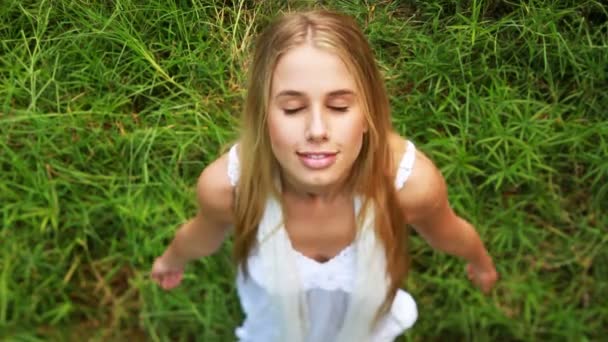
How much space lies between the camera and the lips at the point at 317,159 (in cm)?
150

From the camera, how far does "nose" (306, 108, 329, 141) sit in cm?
147

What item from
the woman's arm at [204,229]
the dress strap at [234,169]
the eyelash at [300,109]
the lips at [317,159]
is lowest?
the woman's arm at [204,229]

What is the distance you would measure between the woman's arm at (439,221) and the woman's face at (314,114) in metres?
0.23

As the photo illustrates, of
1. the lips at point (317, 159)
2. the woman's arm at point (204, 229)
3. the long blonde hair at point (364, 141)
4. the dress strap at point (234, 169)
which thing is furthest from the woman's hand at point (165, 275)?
the lips at point (317, 159)

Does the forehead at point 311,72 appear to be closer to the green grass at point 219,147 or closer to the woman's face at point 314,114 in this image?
the woman's face at point 314,114

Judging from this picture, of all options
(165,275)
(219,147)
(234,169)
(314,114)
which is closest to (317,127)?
(314,114)

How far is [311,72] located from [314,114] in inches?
3.1

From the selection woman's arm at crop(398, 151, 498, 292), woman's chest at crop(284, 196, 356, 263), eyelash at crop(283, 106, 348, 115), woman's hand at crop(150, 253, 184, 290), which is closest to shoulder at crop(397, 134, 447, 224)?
→ woman's arm at crop(398, 151, 498, 292)

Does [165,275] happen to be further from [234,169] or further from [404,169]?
[404,169]

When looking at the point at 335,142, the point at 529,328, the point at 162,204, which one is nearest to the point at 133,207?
the point at 162,204

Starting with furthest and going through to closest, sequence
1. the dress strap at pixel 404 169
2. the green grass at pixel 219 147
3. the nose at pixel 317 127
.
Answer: the green grass at pixel 219 147 → the dress strap at pixel 404 169 → the nose at pixel 317 127

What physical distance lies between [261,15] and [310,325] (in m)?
1.49

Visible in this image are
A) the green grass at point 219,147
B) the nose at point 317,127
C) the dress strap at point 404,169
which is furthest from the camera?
the green grass at point 219,147

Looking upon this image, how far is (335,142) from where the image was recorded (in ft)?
4.95
